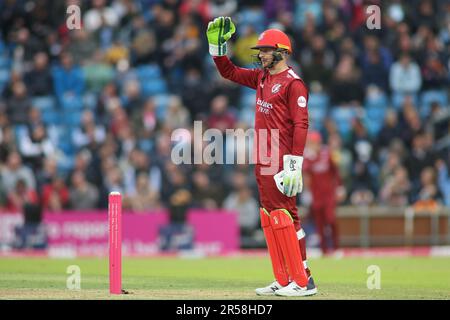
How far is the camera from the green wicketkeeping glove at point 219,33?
1161 cm

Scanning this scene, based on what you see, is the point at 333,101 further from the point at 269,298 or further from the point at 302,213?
the point at 269,298

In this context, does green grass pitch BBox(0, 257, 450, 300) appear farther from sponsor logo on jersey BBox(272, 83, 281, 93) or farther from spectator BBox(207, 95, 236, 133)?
spectator BBox(207, 95, 236, 133)

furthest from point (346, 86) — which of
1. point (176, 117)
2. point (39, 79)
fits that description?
point (39, 79)

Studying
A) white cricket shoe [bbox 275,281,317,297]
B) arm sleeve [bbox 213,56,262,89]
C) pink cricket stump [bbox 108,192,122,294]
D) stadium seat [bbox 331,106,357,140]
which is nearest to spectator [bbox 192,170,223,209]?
stadium seat [bbox 331,106,357,140]

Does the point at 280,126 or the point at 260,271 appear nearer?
the point at 280,126

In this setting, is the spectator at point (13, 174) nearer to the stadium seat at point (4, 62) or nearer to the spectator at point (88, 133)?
the spectator at point (88, 133)

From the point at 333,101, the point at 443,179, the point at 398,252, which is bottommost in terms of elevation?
the point at 398,252

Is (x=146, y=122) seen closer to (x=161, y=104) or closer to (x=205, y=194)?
(x=161, y=104)

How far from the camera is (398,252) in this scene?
21188 millimetres

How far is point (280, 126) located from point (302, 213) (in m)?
10.4

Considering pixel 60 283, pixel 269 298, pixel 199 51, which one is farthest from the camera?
pixel 199 51

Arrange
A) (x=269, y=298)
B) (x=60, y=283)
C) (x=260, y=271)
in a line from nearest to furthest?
(x=269, y=298) → (x=60, y=283) → (x=260, y=271)

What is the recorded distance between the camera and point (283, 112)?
11.4 meters
